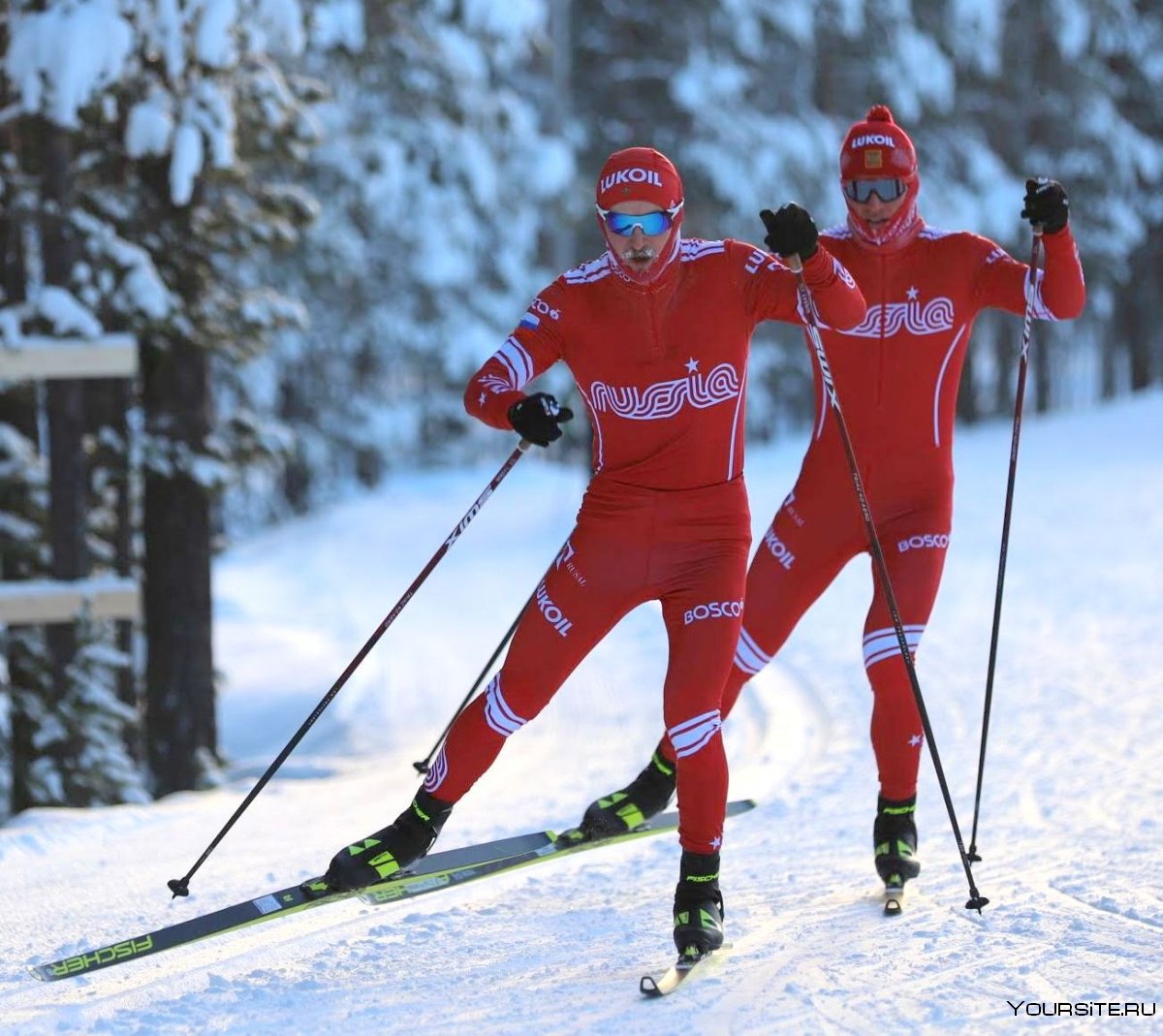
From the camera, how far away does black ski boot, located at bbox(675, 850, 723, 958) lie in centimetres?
423

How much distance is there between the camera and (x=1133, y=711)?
784 centimetres

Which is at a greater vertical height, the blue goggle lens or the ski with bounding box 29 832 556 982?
the blue goggle lens

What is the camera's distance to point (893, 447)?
5.02 metres

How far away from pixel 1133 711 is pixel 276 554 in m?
14.9

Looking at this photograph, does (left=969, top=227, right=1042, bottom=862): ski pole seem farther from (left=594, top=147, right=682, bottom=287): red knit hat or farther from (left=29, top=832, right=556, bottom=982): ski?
(left=29, top=832, right=556, bottom=982): ski

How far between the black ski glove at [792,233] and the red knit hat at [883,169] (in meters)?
0.78

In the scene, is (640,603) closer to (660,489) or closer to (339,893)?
(660,489)

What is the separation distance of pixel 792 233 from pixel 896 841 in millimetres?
1981

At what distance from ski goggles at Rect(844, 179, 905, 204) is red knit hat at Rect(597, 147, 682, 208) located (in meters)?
0.97

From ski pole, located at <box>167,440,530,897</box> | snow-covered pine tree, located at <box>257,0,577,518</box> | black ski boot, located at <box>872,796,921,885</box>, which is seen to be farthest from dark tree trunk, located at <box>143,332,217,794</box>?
black ski boot, located at <box>872,796,921,885</box>

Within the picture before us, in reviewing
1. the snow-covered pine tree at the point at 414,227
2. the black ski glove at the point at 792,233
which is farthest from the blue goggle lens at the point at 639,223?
the snow-covered pine tree at the point at 414,227

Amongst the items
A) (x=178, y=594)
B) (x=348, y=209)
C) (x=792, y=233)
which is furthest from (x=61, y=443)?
(x=348, y=209)

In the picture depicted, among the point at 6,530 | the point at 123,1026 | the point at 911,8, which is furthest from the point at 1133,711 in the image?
the point at 911,8

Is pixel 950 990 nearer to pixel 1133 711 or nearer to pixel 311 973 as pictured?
pixel 311 973
